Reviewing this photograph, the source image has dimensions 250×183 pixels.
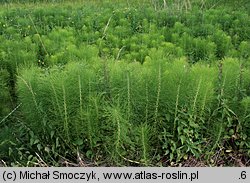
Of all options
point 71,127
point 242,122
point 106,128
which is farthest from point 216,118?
point 71,127

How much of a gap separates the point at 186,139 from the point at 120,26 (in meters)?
3.08

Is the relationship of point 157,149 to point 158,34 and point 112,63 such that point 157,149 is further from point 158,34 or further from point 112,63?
point 158,34

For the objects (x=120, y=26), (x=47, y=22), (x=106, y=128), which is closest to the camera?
(x=106, y=128)

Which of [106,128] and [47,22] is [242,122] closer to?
[106,128]

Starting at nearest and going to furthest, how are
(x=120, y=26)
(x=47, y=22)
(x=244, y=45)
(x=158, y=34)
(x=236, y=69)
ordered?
(x=236, y=69) < (x=244, y=45) < (x=158, y=34) < (x=120, y=26) < (x=47, y=22)

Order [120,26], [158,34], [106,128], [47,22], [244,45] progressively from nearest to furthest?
[106,128] → [244,45] → [158,34] → [120,26] → [47,22]

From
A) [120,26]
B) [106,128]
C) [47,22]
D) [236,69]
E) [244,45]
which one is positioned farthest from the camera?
[47,22]

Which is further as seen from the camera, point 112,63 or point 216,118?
point 112,63

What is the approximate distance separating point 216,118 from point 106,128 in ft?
2.96

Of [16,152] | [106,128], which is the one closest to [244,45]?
[106,128]

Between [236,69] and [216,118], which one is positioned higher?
[236,69]

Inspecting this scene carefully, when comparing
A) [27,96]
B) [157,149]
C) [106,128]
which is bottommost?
[157,149]

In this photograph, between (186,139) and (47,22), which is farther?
(47,22)

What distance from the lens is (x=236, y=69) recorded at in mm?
3914
